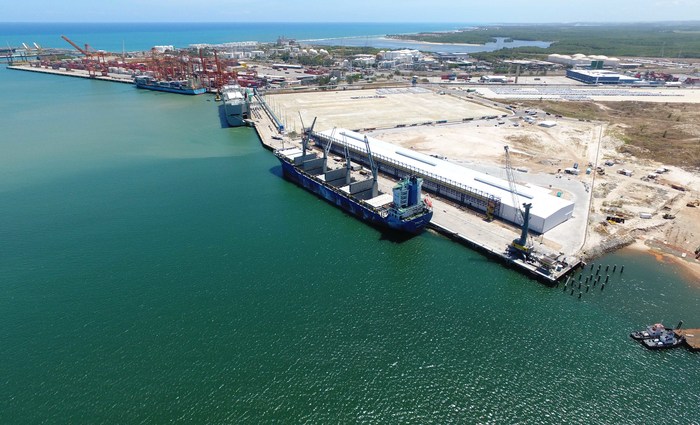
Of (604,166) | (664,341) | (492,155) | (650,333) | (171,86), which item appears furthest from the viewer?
(171,86)

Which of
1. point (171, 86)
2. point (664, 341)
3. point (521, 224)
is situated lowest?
point (664, 341)

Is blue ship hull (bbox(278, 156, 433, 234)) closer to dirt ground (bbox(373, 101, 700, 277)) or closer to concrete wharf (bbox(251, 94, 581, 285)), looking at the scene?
concrete wharf (bbox(251, 94, 581, 285))

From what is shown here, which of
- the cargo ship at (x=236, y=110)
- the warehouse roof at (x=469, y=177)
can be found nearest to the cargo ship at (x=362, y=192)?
the warehouse roof at (x=469, y=177)

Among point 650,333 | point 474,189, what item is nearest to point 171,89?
point 474,189

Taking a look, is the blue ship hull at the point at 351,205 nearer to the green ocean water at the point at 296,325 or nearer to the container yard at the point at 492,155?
the green ocean water at the point at 296,325

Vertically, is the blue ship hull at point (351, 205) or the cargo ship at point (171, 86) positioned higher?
the cargo ship at point (171, 86)

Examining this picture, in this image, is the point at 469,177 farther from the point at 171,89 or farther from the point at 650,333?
the point at 171,89
